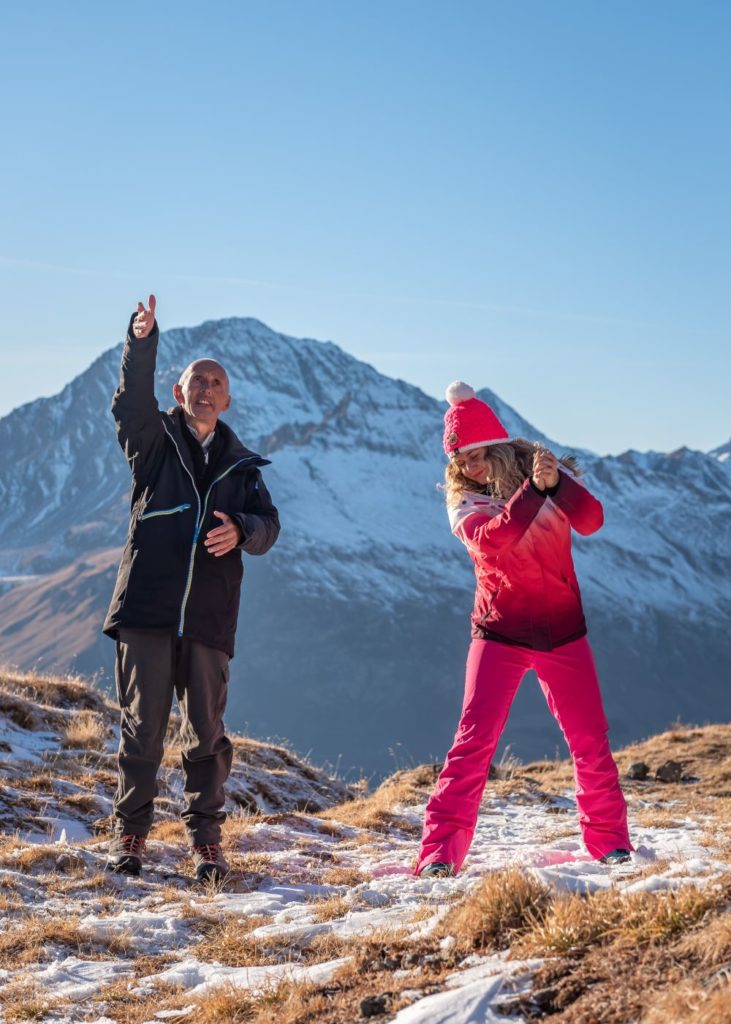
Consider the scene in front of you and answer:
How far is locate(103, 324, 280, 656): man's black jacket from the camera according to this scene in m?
6.69

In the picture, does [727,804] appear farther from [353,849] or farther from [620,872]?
[620,872]

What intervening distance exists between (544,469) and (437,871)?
→ 7.65 ft

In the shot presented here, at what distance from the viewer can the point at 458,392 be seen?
6910mm

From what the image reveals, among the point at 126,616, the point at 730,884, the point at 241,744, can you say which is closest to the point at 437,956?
the point at 730,884

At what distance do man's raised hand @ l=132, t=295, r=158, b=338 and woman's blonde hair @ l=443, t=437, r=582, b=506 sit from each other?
2.04m

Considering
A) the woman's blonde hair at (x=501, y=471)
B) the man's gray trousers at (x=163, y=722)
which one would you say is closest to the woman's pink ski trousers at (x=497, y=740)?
the woman's blonde hair at (x=501, y=471)

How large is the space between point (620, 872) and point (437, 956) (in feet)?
4.40

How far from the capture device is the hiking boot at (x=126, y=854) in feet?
21.6

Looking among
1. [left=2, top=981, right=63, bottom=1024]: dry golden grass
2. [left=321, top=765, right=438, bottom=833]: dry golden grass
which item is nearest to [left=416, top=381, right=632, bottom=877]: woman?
[left=2, top=981, right=63, bottom=1024]: dry golden grass

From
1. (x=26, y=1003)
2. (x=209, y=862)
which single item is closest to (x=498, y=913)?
(x=26, y=1003)

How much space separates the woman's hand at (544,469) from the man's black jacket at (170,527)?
1.73 m

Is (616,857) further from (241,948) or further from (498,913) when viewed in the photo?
(241,948)

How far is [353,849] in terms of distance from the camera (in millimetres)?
7969

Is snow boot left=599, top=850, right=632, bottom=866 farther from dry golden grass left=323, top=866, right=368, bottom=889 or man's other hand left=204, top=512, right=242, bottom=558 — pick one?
man's other hand left=204, top=512, right=242, bottom=558
